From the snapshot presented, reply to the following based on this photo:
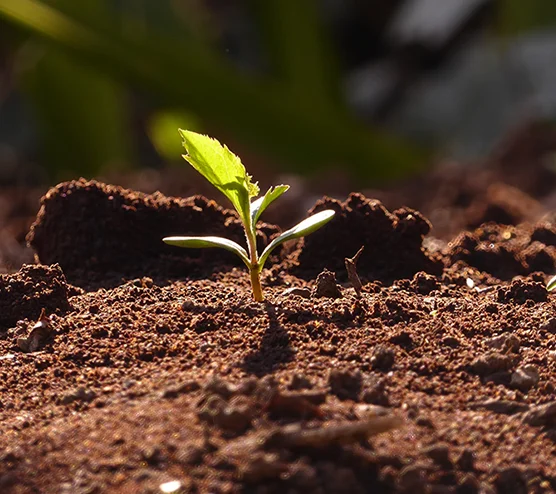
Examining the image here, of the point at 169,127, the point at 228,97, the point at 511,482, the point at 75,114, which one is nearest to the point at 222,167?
the point at 511,482

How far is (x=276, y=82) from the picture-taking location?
4.85 metres

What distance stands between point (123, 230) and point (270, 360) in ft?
1.59

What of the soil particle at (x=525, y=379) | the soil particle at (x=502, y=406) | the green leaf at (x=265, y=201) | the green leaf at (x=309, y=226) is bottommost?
the soil particle at (x=502, y=406)

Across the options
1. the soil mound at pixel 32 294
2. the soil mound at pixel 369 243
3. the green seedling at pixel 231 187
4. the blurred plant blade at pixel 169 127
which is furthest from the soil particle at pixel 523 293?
the blurred plant blade at pixel 169 127

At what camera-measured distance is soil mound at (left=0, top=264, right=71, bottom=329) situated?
1245mm

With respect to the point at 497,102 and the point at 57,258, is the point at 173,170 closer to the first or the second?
the point at 497,102

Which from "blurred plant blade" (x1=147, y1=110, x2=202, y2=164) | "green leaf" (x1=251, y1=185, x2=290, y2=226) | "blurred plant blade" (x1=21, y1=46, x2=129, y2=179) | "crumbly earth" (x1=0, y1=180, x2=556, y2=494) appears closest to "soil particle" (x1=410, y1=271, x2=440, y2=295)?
"crumbly earth" (x1=0, y1=180, x2=556, y2=494)

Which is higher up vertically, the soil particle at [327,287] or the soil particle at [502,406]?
the soil particle at [327,287]

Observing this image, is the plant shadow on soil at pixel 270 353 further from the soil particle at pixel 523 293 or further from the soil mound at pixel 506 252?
the soil mound at pixel 506 252

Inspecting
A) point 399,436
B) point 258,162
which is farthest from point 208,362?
point 258,162

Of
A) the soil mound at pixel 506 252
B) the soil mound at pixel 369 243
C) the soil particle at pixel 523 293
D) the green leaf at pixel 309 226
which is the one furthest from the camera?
the soil mound at pixel 506 252

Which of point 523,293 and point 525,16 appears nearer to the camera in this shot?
point 523,293

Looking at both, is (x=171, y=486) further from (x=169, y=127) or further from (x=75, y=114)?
(x=75, y=114)

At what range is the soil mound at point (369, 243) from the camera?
4.58 feet
